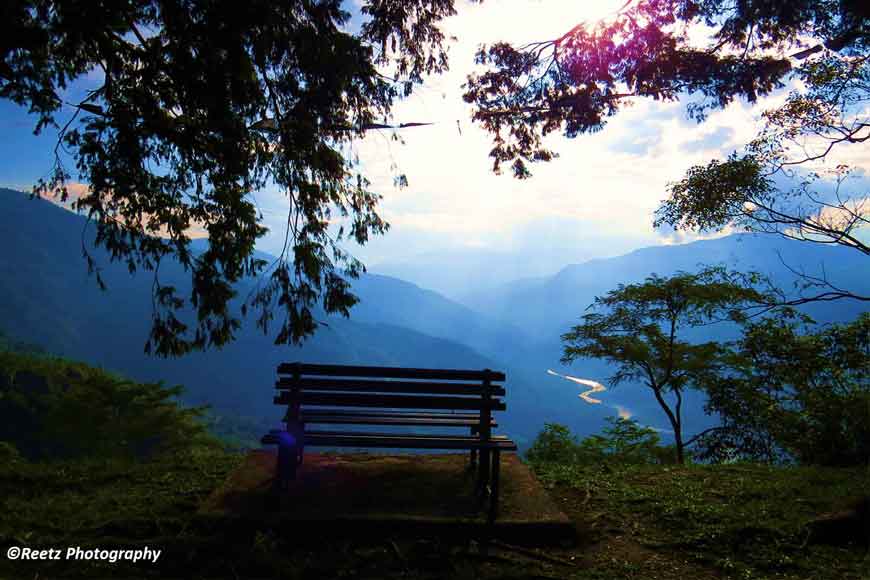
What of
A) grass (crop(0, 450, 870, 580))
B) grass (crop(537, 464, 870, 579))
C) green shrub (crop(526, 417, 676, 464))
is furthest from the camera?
green shrub (crop(526, 417, 676, 464))

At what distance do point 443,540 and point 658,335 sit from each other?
10.9 meters

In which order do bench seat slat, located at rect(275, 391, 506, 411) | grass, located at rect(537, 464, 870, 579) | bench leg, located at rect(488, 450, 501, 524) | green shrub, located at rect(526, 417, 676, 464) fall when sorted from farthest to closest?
green shrub, located at rect(526, 417, 676, 464), bench seat slat, located at rect(275, 391, 506, 411), bench leg, located at rect(488, 450, 501, 524), grass, located at rect(537, 464, 870, 579)

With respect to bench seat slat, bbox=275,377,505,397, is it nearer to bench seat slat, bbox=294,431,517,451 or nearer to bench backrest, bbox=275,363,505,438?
bench backrest, bbox=275,363,505,438

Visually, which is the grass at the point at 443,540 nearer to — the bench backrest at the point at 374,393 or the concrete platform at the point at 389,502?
the concrete platform at the point at 389,502

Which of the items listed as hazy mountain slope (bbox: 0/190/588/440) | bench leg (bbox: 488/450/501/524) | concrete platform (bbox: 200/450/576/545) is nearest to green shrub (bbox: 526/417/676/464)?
concrete platform (bbox: 200/450/576/545)

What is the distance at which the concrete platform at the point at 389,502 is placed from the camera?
3.47 metres

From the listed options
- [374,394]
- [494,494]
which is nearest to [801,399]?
[494,494]

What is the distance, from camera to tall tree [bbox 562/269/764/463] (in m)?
11.7

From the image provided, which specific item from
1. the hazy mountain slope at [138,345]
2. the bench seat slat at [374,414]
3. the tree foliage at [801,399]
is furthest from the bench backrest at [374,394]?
the hazy mountain slope at [138,345]

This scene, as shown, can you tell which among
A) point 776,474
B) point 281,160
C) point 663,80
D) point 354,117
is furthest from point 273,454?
point 663,80

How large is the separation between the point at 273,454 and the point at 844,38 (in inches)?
303

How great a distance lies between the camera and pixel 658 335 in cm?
1259

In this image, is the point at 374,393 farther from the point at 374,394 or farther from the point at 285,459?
the point at 285,459

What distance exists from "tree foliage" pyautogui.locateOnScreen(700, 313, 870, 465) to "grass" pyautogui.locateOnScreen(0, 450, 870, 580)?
1.76 meters
